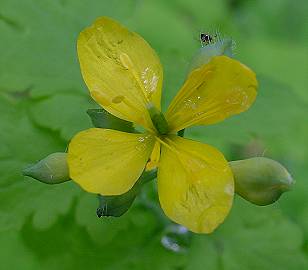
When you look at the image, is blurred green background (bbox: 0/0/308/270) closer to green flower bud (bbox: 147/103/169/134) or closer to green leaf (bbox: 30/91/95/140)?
green leaf (bbox: 30/91/95/140)

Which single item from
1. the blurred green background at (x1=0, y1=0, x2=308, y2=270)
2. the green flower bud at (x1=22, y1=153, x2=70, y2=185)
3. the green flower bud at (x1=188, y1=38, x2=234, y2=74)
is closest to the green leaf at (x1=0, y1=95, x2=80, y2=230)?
the blurred green background at (x1=0, y1=0, x2=308, y2=270)

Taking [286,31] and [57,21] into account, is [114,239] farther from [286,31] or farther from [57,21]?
[286,31]

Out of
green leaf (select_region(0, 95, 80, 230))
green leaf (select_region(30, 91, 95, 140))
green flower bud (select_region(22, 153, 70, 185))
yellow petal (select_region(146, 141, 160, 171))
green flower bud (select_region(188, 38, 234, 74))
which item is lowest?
green leaf (select_region(0, 95, 80, 230))

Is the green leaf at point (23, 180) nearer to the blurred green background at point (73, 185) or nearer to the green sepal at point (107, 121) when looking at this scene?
the blurred green background at point (73, 185)

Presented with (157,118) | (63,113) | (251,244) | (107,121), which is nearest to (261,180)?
(157,118)

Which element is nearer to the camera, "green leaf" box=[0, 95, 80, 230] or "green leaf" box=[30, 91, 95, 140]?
"green leaf" box=[0, 95, 80, 230]

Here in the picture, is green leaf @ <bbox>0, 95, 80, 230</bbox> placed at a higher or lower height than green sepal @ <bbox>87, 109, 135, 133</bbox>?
lower

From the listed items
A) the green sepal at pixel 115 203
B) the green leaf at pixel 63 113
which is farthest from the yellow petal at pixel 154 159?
the green leaf at pixel 63 113
